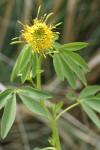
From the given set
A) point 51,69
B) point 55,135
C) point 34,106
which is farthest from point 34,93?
point 51,69

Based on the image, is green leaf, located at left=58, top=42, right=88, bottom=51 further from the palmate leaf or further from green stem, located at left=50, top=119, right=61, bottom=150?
green stem, located at left=50, top=119, right=61, bottom=150

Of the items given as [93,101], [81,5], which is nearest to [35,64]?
[93,101]

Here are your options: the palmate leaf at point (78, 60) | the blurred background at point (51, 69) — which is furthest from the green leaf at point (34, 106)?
the blurred background at point (51, 69)

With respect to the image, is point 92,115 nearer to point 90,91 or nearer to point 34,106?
point 90,91

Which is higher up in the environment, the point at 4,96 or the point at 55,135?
the point at 4,96

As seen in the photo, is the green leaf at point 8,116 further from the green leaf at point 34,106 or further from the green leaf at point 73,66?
the green leaf at point 73,66

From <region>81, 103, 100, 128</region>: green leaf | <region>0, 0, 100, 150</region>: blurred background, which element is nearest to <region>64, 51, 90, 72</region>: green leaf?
<region>81, 103, 100, 128</region>: green leaf

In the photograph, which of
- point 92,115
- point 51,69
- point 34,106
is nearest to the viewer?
point 34,106
